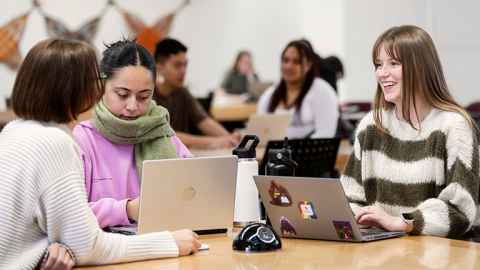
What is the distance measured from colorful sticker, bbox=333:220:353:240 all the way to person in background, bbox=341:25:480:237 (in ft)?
0.53

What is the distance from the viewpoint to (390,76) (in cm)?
283

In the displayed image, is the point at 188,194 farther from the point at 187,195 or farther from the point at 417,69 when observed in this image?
the point at 417,69

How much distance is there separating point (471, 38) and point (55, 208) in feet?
18.5

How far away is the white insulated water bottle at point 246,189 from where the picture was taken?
2711mm

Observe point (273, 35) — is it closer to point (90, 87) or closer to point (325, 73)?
point (325, 73)

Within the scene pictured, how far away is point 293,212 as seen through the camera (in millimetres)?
2525

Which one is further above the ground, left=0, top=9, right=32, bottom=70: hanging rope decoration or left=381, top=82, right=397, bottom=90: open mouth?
left=381, top=82, right=397, bottom=90: open mouth

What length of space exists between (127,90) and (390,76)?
843 mm

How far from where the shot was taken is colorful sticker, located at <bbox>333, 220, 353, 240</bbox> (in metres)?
2.43

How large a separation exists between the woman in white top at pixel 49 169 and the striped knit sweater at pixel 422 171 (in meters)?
0.95

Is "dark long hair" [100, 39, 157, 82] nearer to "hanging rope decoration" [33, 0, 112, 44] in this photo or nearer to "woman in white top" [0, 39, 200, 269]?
"woman in white top" [0, 39, 200, 269]

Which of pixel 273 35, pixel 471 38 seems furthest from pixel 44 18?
pixel 471 38

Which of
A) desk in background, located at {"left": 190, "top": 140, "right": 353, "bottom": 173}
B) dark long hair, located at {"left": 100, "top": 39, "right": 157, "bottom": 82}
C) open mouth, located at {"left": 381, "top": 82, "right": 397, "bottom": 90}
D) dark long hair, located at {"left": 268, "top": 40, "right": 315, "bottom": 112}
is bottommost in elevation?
desk in background, located at {"left": 190, "top": 140, "right": 353, "bottom": 173}

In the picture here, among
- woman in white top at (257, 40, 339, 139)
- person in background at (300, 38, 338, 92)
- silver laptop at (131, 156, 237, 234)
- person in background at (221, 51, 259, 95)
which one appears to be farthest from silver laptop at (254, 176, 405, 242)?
person in background at (221, 51, 259, 95)
